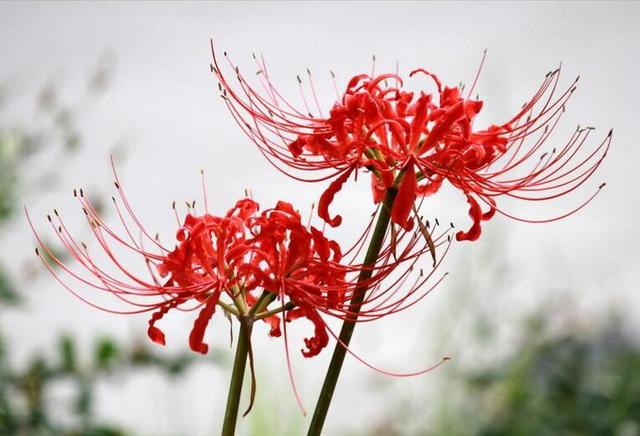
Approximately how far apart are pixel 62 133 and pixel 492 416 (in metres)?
1.02

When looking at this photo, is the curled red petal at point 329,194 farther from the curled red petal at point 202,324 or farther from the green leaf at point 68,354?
the green leaf at point 68,354

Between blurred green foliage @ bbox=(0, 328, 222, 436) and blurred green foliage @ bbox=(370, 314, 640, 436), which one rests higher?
blurred green foliage @ bbox=(370, 314, 640, 436)

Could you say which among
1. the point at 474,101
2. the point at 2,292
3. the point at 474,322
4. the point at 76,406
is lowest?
the point at 76,406

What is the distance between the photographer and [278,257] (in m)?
0.66

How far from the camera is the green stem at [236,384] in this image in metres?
0.60

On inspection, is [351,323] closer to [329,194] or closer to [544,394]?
[329,194]

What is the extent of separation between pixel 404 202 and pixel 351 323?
0.09 metres

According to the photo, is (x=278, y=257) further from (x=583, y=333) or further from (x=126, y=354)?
(x=583, y=333)

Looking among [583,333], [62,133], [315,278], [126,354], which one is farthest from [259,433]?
[315,278]

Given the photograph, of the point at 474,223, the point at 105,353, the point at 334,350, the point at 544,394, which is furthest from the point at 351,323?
the point at 544,394

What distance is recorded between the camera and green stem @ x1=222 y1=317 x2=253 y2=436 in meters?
0.60

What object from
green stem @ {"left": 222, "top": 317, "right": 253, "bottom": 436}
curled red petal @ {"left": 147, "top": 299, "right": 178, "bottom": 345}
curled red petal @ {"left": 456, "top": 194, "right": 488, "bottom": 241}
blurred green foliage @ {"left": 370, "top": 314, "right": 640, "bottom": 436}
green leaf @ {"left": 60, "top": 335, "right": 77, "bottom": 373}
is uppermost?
blurred green foliage @ {"left": 370, "top": 314, "right": 640, "bottom": 436}

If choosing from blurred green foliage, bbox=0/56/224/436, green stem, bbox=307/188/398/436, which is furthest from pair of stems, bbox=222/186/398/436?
blurred green foliage, bbox=0/56/224/436

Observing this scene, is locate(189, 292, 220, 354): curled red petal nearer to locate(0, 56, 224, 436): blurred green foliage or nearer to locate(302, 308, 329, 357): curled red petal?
locate(302, 308, 329, 357): curled red petal
